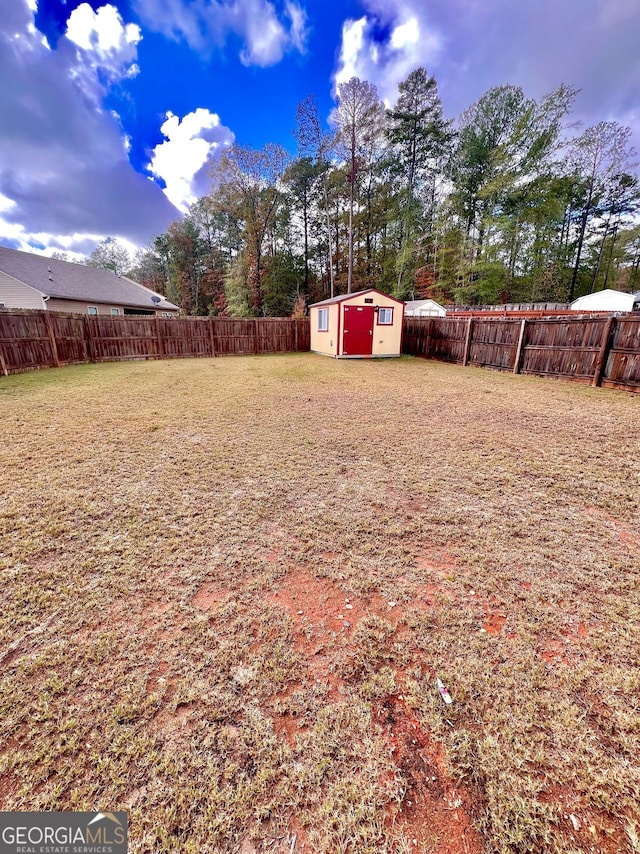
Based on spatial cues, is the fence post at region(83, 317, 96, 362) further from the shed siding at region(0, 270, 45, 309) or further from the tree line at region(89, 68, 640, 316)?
the tree line at region(89, 68, 640, 316)

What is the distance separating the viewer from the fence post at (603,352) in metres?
7.29

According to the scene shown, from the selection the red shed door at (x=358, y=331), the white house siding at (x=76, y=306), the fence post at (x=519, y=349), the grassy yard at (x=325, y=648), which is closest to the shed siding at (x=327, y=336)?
the red shed door at (x=358, y=331)

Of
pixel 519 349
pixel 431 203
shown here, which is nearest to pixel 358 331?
pixel 519 349

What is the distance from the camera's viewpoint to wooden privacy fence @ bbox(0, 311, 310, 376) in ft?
30.1

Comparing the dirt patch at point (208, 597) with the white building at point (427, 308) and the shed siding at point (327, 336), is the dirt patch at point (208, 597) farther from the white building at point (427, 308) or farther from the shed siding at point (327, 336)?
the white building at point (427, 308)

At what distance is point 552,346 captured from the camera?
8617 millimetres

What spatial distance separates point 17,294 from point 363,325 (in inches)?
655

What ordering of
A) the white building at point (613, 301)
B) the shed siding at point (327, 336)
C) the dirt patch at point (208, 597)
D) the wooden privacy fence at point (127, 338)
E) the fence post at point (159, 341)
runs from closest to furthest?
the dirt patch at point (208, 597) < the wooden privacy fence at point (127, 338) < the shed siding at point (327, 336) < the fence post at point (159, 341) < the white building at point (613, 301)

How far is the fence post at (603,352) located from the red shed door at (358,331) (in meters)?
7.18

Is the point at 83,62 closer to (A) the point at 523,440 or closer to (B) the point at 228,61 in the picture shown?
(B) the point at 228,61

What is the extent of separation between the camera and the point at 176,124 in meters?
17.4

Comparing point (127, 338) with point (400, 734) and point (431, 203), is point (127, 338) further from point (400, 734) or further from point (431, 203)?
point (431, 203)

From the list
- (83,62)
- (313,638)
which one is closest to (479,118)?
(83,62)

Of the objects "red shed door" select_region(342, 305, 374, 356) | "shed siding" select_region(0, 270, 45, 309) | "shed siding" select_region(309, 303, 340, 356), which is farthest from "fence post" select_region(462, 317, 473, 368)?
"shed siding" select_region(0, 270, 45, 309)
